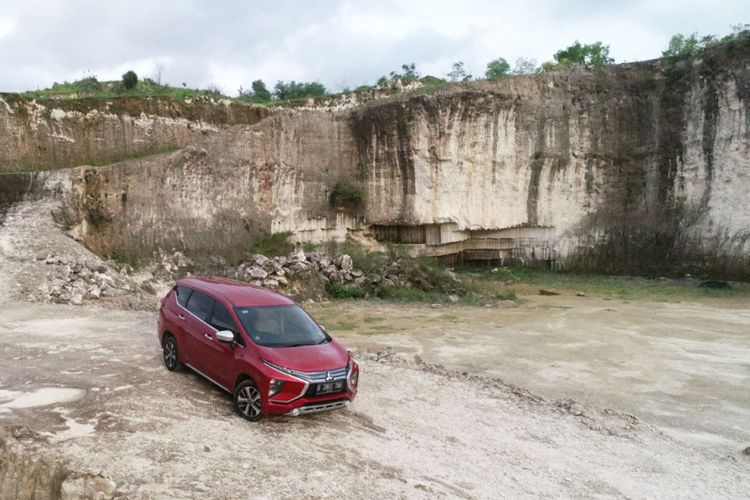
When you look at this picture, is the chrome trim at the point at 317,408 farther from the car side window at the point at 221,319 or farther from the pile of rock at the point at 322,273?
the pile of rock at the point at 322,273

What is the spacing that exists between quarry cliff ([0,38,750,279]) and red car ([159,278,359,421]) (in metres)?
15.0

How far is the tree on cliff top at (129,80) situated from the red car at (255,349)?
26.0 m

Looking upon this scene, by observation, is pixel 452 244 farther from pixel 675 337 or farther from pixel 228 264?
pixel 675 337

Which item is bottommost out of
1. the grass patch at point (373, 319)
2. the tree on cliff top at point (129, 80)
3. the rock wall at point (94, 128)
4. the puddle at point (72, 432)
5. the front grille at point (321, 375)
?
the grass patch at point (373, 319)

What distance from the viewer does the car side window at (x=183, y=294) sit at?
27.0 feet

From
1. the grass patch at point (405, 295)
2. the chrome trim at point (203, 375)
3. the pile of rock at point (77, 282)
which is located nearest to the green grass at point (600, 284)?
the grass patch at point (405, 295)

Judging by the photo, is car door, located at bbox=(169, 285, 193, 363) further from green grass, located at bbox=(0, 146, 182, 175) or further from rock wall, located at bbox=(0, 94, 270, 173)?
rock wall, located at bbox=(0, 94, 270, 173)

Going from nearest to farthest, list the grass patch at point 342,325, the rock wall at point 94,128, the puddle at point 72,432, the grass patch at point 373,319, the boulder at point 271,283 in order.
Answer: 1. the puddle at point 72,432
2. the grass patch at point 342,325
3. the grass patch at point 373,319
4. the boulder at point 271,283
5. the rock wall at point 94,128

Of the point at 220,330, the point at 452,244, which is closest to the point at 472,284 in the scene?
the point at 452,244

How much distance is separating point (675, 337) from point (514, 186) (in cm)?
1420

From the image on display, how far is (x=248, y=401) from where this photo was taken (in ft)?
21.7

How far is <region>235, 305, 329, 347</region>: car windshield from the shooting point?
706 centimetres

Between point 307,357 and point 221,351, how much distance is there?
1.14 metres

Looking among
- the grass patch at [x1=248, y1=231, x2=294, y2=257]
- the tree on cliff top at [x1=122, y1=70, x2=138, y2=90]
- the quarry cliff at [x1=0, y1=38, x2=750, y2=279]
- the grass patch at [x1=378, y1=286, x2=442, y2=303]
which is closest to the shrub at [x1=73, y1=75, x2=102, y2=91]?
the tree on cliff top at [x1=122, y1=70, x2=138, y2=90]
